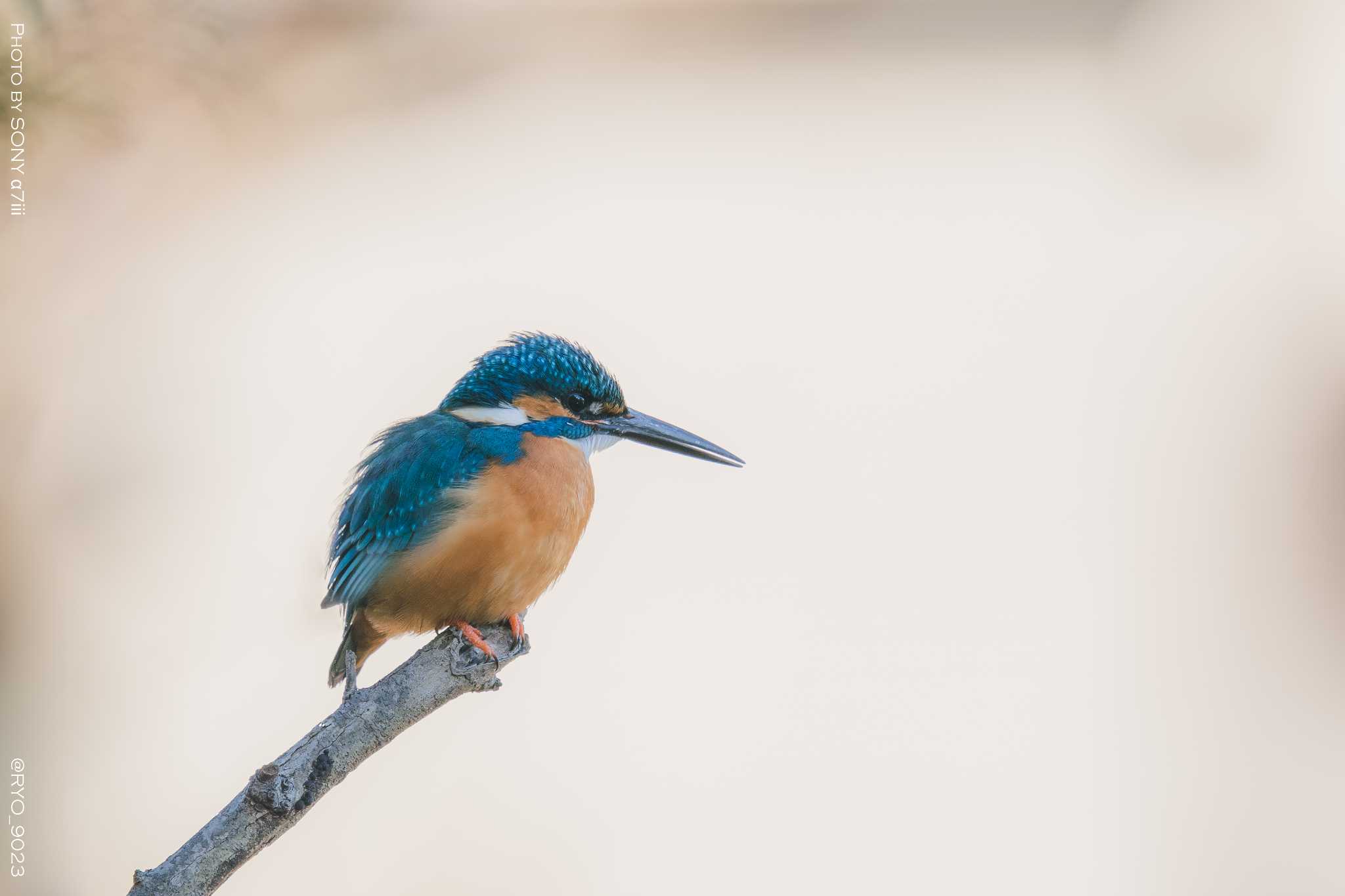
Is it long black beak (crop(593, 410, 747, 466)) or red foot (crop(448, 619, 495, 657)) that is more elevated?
long black beak (crop(593, 410, 747, 466))

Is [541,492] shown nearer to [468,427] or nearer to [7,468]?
[468,427]

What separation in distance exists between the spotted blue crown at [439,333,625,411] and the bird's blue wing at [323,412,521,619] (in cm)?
11

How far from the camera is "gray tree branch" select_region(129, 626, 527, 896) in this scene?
2.75 feet

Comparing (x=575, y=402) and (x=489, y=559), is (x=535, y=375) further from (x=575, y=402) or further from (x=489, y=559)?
(x=489, y=559)

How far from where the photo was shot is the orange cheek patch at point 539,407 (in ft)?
4.73

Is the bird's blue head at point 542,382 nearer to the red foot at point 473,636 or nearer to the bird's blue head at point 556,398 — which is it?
the bird's blue head at point 556,398

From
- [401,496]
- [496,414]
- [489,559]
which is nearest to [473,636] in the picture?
[489,559]

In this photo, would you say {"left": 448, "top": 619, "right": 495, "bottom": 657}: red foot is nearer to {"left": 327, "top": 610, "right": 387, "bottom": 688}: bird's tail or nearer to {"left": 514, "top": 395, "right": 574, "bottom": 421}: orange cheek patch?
{"left": 327, "top": 610, "right": 387, "bottom": 688}: bird's tail

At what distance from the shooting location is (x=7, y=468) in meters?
1.89

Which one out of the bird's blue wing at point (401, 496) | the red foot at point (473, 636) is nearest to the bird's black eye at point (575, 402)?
the bird's blue wing at point (401, 496)

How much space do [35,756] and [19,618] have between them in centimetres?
27

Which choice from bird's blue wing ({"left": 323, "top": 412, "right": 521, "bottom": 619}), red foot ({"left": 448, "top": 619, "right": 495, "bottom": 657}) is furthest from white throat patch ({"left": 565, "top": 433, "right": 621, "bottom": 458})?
red foot ({"left": 448, "top": 619, "right": 495, "bottom": 657})

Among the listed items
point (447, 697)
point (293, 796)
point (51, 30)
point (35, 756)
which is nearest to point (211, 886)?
point (293, 796)

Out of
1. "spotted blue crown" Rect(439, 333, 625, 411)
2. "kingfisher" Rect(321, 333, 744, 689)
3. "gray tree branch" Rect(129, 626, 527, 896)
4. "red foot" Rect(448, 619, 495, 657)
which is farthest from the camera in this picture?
"spotted blue crown" Rect(439, 333, 625, 411)
